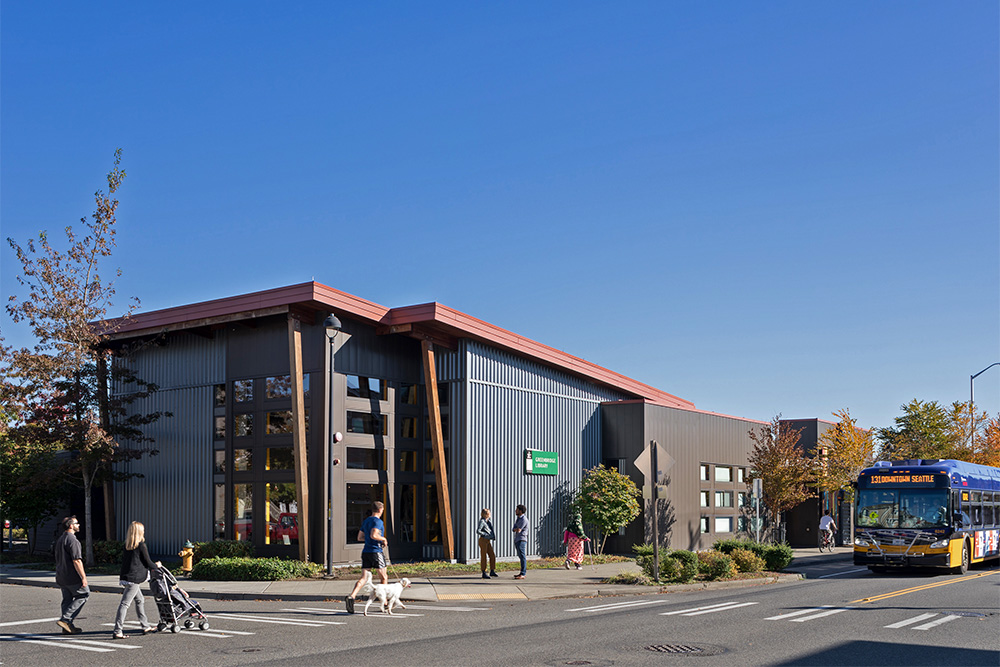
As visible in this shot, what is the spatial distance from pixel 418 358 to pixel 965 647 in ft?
59.3

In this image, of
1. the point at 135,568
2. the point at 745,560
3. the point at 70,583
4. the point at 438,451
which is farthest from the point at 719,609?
the point at 438,451

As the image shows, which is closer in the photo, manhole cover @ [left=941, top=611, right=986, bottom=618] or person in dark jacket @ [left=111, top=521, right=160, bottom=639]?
person in dark jacket @ [left=111, top=521, right=160, bottom=639]

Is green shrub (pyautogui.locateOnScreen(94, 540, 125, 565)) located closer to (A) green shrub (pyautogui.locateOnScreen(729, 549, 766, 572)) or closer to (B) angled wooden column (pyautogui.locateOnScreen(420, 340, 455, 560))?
(B) angled wooden column (pyautogui.locateOnScreen(420, 340, 455, 560))

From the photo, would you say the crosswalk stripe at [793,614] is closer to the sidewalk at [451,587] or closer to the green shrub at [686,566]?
the sidewalk at [451,587]

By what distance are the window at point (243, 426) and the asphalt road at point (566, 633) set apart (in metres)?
7.68

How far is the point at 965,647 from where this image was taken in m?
11.4

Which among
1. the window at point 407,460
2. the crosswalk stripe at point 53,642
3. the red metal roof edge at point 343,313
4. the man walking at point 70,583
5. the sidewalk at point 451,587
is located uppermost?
the red metal roof edge at point 343,313

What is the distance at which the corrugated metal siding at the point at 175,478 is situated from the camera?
26.3 m

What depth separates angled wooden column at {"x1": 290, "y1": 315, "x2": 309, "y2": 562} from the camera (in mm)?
23469

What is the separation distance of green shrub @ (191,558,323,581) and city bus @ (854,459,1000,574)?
14678 mm

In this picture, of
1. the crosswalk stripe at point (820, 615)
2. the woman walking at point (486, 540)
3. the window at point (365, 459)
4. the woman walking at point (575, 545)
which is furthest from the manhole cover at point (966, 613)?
the window at point (365, 459)

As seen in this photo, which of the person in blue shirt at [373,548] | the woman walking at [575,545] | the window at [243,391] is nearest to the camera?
the person in blue shirt at [373,548]

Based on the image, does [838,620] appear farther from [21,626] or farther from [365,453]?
[365,453]

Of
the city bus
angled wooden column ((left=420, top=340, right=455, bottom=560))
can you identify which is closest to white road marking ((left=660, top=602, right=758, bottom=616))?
the city bus
